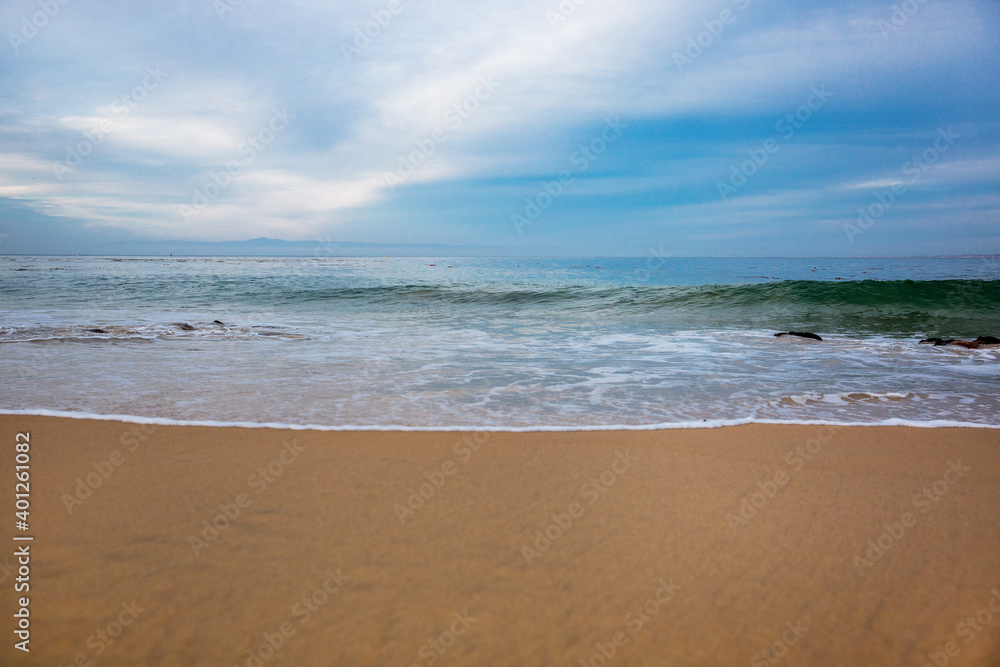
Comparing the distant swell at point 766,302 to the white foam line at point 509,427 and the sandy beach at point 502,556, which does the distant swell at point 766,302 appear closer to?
the white foam line at point 509,427

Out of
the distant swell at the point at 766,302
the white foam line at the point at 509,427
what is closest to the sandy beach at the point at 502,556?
the white foam line at the point at 509,427

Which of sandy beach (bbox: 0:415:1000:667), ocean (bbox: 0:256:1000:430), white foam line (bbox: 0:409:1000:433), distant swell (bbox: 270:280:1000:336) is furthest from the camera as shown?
distant swell (bbox: 270:280:1000:336)

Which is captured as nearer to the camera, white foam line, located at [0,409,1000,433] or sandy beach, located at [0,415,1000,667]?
sandy beach, located at [0,415,1000,667]

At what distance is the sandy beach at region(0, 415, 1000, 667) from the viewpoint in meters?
1.68

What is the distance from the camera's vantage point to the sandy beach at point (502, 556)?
5.50 ft

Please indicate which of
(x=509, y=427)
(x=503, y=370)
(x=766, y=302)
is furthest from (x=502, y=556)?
(x=766, y=302)

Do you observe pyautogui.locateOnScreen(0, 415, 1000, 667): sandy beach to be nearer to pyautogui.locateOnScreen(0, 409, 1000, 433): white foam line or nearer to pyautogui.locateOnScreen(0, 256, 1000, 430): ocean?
pyautogui.locateOnScreen(0, 409, 1000, 433): white foam line

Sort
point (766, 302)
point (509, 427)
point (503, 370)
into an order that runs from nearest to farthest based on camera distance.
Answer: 1. point (509, 427)
2. point (503, 370)
3. point (766, 302)

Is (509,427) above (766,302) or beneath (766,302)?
beneath

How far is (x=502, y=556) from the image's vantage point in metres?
2.10

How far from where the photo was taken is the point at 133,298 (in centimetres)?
2028

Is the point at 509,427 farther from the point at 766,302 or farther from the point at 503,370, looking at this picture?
the point at 766,302

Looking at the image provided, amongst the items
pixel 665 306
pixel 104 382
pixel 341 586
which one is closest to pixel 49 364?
pixel 104 382

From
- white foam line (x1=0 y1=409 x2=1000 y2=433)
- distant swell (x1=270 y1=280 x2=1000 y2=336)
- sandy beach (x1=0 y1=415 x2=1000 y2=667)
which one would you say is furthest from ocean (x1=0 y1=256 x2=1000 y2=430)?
sandy beach (x1=0 y1=415 x2=1000 y2=667)
